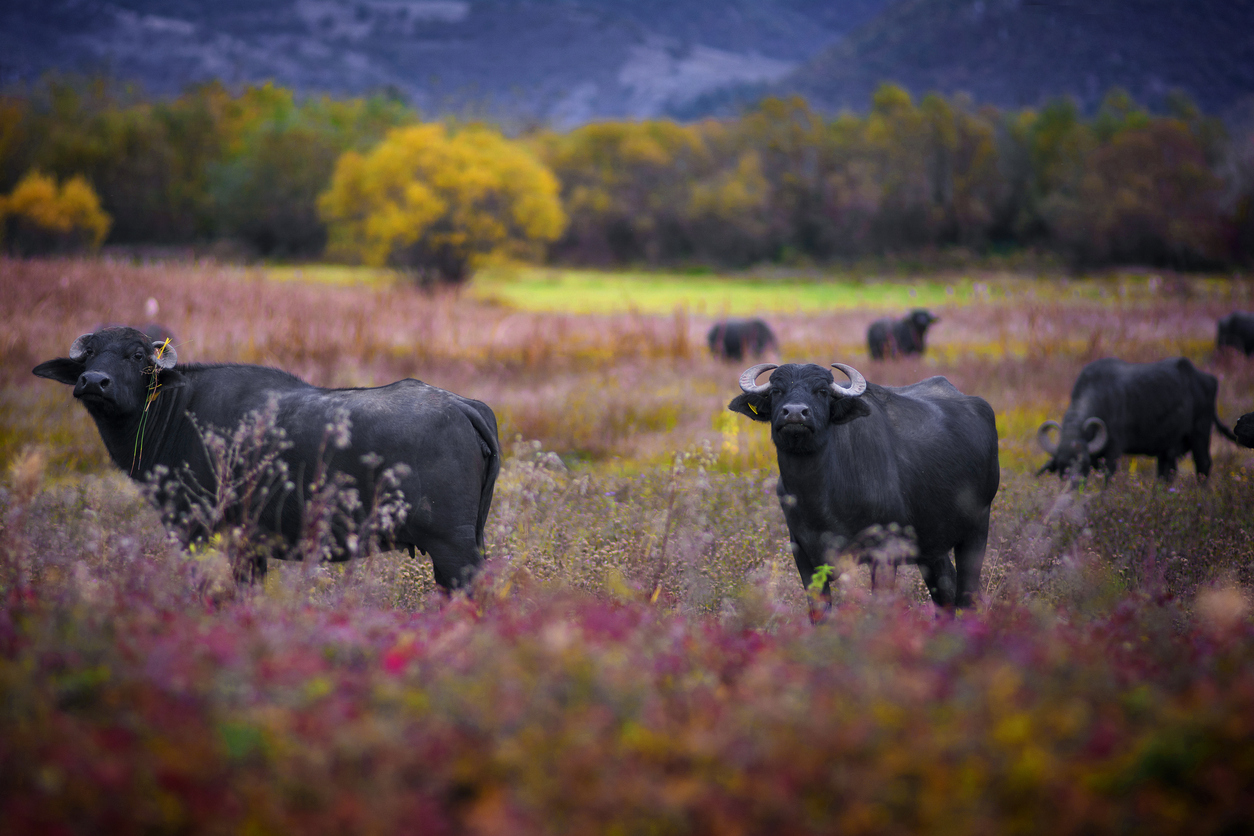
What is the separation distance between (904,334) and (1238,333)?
21.1 feet

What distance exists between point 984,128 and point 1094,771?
7474 cm

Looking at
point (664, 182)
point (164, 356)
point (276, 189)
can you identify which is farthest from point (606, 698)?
point (664, 182)

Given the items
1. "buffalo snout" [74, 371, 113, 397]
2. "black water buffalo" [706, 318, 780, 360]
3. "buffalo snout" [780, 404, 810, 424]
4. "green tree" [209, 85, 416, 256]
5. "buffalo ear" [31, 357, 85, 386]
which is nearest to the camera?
"buffalo snout" [780, 404, 810, 424]

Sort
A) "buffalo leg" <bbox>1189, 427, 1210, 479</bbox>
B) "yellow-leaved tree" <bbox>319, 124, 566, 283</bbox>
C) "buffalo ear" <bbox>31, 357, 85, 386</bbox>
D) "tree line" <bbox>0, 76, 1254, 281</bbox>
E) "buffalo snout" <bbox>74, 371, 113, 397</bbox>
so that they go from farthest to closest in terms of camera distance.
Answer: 1. "tree line" <bbox>0, 76, 1254, 281</bbox>
2. "yellow-leaved tree" <bbox>319, 124, 566, 283</bbox>
3. "buffalo leg" <bbox>1189, 427, 1210, 479</bbox>
4. "buffalo ear" <bbox>31, 357, 85, 386</bbox>
5. "buffalo snout" <bbox>74, 371, 113, 397</bbox>

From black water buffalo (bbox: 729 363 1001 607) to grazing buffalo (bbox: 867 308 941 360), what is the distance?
11298 mm

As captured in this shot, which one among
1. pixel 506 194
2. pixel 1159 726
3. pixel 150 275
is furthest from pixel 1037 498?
pixel 506 194

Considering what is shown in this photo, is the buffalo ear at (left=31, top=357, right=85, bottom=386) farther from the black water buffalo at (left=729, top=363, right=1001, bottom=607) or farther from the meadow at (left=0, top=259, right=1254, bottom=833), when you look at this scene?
the black water buffalo at (left=729, top=363, right=1001, bottom=607)

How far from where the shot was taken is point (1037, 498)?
7973 millimetres

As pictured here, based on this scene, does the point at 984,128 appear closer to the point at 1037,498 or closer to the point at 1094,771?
the point at 1037,498

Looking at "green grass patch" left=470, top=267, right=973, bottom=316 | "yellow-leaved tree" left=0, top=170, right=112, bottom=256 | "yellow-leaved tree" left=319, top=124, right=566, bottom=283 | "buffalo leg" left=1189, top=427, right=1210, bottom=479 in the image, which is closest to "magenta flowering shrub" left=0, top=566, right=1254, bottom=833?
"buffalo leg" left=1189, top=427, right=1210, bottom=479

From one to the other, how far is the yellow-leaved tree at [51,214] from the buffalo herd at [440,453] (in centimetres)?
5283

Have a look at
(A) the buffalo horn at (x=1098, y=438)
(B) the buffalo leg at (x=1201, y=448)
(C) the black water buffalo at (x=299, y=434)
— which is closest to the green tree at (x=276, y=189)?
(C) the black water buffalo at (x=299, y=434)

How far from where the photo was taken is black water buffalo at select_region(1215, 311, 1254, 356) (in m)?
15.7

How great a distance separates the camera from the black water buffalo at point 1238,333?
1568 centimetres
